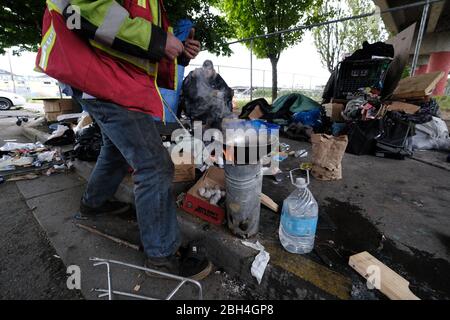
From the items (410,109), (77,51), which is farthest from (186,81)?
(410,109)

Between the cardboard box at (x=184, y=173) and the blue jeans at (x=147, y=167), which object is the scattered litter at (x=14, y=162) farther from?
the blue jeans at (x=147, y=167)

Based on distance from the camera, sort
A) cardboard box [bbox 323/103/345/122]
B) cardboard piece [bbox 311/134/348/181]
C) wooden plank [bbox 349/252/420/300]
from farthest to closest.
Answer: cardboard box [bbox 323/103/345/122] < cardboard piece [bbox 311/134/348/181] < wooden plank [bbox 349/252/420/300]

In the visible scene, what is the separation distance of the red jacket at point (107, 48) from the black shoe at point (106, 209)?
111 centimetres

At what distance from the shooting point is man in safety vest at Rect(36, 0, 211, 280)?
101cm

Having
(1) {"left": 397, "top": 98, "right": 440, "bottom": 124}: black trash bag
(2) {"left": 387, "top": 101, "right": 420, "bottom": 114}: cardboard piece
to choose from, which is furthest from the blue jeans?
(2) {"left": 387, "top": 101, "right": 420, "bottom": 114}: cardboard piece

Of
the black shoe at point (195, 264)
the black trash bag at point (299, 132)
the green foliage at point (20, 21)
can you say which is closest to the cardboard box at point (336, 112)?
the black trash bag at point (299, 132)

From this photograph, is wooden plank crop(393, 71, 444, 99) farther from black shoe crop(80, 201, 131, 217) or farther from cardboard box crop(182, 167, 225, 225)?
black shoe crop(80, 201, 131, 217)

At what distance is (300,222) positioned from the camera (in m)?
1.33

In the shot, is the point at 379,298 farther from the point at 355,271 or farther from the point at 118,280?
the point at 118,280

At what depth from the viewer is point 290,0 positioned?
358 inches

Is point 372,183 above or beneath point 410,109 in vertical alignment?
beneath

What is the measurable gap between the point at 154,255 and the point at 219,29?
619 cm

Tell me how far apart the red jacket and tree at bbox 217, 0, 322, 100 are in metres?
8.92

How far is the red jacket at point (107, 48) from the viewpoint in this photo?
994mm
